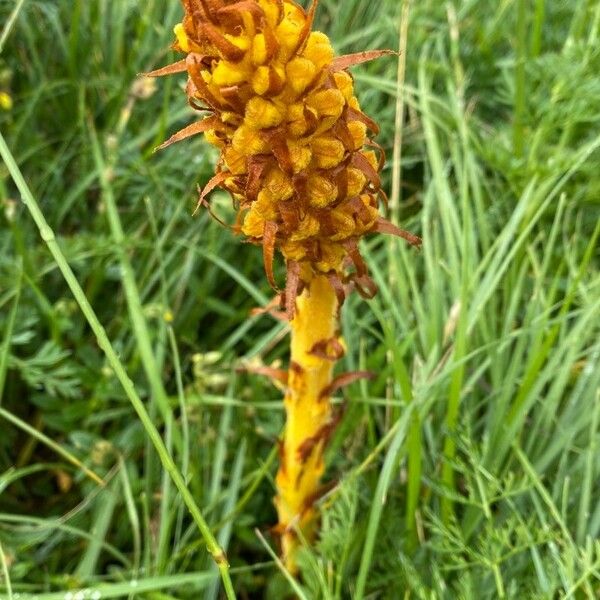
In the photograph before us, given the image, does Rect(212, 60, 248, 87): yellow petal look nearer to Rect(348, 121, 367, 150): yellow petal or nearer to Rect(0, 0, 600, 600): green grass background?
Rect(348, 121, 367, 150): yellow petal

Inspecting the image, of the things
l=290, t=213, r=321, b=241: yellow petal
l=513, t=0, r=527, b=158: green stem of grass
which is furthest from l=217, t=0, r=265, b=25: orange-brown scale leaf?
l=513, t=0, r=527, b=158: green stem of grass

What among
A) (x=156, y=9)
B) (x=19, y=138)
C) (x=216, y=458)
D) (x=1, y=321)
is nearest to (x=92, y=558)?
(x=216, y=458)

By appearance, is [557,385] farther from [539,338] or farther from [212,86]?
[212,86]

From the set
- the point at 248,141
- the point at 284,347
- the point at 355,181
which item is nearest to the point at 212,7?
the point at 248,141

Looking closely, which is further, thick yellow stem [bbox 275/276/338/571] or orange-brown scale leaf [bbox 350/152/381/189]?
thick yellow stem [bbox 275/276/338/571]

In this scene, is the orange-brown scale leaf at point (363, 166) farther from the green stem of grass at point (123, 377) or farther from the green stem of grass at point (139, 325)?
the green stem of grass at point (139, 325)

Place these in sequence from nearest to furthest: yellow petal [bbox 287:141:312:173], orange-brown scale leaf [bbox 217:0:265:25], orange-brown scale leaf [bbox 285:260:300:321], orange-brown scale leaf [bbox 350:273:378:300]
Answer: orange-brown scale leaf [bbox 217:0:265:25], yellow petal [bbox 287:141:312:173], orange-brown scale leaf [bbox 285:260:300:321], orange-brown scale leaf [bbox 350:273:378:300]
